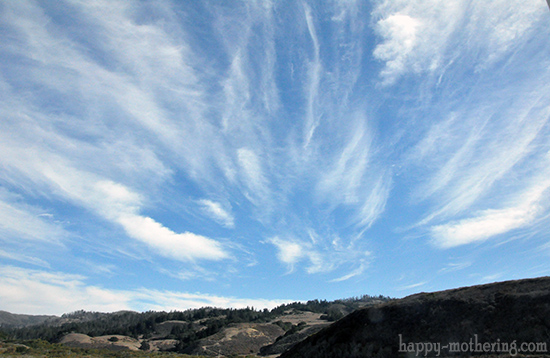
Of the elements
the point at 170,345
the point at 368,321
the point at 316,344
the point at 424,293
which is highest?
the point at 424,293

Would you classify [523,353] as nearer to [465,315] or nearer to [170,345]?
[465,315]

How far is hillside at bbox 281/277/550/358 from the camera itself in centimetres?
1770

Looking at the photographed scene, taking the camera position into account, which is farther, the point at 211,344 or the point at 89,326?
the point at 89,326

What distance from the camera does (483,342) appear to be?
18000 mm

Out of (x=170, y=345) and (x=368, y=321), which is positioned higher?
(x=368, y=321)

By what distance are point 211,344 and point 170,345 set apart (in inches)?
842

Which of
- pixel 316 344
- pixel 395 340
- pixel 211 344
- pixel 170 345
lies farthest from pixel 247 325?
pixel 395 340

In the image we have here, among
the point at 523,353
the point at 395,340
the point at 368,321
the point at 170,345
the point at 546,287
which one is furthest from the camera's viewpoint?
the point at 170,345

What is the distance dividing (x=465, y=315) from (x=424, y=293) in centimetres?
508

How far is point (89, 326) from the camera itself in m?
156

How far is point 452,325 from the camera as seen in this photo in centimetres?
2019

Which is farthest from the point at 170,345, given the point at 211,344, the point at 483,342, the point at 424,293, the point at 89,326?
the point at 483,342

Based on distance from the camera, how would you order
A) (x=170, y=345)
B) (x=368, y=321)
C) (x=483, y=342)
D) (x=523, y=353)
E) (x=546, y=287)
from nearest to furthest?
(x=523, y=353), (x=483, y=342), (x=546, y=287), (x=368, y=321), (x=170, y=345)

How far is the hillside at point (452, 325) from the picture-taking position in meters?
17.7
